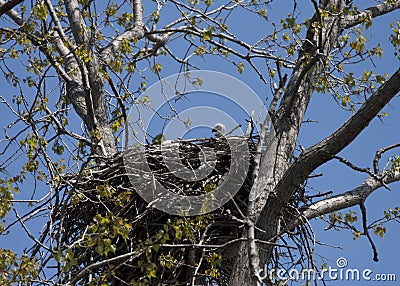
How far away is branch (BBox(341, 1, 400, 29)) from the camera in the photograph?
23.0 feet

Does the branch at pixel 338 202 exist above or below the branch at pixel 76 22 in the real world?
below

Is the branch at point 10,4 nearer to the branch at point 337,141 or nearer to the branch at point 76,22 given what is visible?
the branch at point 76,22

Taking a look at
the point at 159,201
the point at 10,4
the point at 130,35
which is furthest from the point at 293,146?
the point at 130,35

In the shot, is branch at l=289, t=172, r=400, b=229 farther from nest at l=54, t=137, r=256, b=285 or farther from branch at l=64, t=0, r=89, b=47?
branch at l=64, t=0, r=89, b=47

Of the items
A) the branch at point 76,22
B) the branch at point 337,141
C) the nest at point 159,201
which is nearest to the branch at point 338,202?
the nest at point 159,201

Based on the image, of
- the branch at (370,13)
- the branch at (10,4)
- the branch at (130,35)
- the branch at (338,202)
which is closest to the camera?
the branch at (10,4)

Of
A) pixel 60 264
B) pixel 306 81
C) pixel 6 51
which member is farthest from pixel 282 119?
pixel 6 51

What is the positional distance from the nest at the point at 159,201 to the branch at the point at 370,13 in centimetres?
164

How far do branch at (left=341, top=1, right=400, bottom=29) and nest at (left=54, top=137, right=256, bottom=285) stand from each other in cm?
164

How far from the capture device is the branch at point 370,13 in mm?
7008

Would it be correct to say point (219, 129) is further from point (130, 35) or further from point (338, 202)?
point (130, 35)

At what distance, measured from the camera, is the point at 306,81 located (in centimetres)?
635

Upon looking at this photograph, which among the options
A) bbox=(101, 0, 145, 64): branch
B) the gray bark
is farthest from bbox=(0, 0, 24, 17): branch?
the gray bark

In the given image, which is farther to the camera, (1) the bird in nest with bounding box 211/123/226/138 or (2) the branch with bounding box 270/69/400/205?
(1) the bird in nest with bounding box 211/123/226/138
